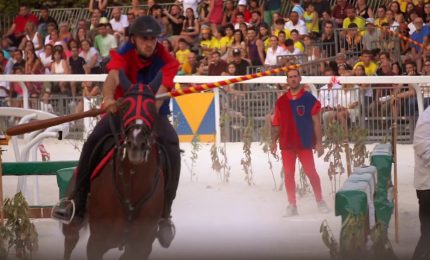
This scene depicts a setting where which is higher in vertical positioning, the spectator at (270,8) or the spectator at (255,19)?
the spectator at (270,8)

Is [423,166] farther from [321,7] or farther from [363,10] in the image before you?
[321,7]

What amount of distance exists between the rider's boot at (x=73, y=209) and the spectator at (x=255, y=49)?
1206 centimetres

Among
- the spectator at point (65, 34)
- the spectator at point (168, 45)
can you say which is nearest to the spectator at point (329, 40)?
the spectator at point (168, 45)

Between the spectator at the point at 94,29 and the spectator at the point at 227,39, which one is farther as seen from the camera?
the spectator at the point at 94,29

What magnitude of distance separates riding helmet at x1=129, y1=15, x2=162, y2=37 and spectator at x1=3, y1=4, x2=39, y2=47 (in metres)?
16.9

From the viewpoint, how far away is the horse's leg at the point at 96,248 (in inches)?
371

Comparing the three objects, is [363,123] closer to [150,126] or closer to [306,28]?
[306,28]

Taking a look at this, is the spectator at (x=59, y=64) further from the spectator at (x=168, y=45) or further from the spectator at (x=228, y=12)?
the spectator at (x=228, y=12)

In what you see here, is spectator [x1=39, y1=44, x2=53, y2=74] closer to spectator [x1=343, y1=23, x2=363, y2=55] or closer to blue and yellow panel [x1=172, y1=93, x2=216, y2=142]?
blue and yellow panel [x1=172, y1=93, x2=216, y2=142]

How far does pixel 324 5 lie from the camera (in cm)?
2272

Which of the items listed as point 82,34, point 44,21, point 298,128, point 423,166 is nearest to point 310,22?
point 82,34

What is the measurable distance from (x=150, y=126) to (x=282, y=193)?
719cm

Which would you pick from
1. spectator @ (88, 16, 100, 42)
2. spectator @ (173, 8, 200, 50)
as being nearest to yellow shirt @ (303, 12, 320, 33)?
Answer: spectator @ (173, 8, 200, 50)

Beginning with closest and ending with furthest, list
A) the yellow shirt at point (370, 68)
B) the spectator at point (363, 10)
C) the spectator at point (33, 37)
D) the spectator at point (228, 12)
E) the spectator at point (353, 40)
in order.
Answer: the yellow shirt at point (370, 68) → the spectator at point (353, 40) → the spectator at point (363, 10) → the spectator at point (228, 12) → the spectator at point (33, 37)
